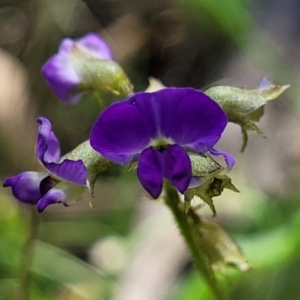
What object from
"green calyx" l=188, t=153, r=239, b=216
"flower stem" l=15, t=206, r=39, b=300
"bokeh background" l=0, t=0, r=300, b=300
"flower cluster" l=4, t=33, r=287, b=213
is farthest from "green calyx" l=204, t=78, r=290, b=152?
"flower stem" l=15, t=206, r=39, b=300

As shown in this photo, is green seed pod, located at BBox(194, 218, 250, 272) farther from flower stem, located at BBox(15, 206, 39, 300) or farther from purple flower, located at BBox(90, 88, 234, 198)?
flower stem, located at BBox(15, 206, 39, 300)

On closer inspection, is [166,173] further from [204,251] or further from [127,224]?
[127,224]

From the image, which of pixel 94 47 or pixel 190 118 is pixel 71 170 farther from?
pixel 94 47

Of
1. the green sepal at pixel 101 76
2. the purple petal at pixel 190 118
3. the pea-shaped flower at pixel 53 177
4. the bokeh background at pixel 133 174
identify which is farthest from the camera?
the bokeh background at pixel 133 174

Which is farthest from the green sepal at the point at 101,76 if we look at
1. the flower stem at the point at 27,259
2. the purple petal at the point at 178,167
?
the flower stem at the point at 27,259

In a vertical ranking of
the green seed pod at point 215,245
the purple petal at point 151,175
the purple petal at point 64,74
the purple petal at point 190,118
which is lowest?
the green seed pod at point 215,245

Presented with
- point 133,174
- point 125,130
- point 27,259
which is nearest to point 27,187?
point 125,130

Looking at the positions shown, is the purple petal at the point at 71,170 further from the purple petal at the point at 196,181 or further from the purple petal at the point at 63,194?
the purple petal at the point at 196,181
